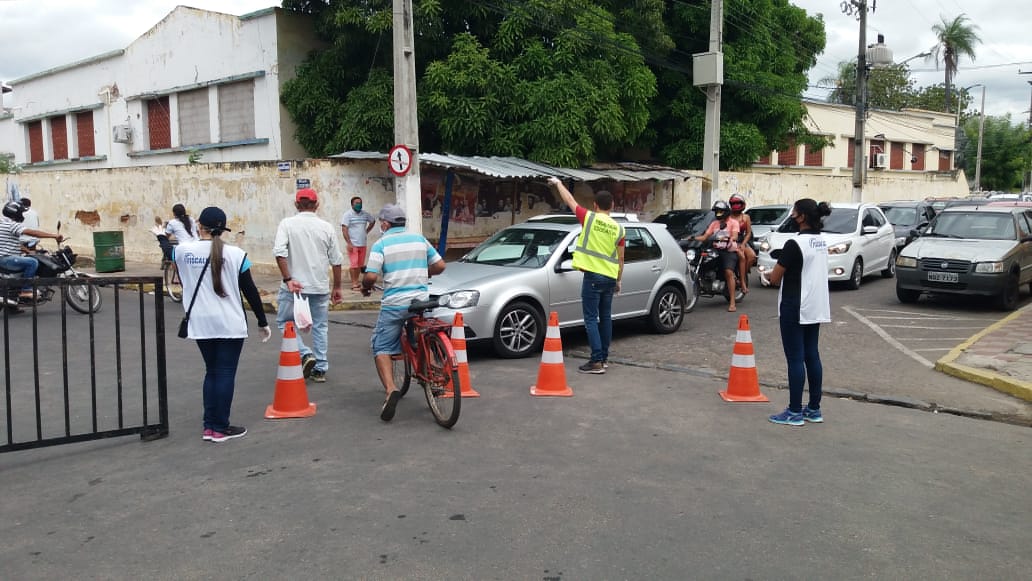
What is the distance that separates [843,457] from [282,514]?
374cm

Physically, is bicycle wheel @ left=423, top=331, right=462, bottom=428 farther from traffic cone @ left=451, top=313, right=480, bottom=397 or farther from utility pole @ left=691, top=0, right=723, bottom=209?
utility pole @ left=691, top=0, right=723, bottom=209

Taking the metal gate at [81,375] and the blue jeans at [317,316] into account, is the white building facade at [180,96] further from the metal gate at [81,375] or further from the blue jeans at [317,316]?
the blue jeans at [317,316]

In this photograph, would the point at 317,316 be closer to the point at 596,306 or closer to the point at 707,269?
the point at 596,306

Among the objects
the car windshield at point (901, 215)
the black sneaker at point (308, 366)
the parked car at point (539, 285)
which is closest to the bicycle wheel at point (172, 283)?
the parked car at point (539, 285)

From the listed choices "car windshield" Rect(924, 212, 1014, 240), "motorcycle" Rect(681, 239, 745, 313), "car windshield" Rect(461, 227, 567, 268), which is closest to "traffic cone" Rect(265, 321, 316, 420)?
"car windshield" Rect(461, 227, 567, 268)

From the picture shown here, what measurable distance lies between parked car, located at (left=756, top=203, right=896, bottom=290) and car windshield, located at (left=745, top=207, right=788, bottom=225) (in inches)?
80.4

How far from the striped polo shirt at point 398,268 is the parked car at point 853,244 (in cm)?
985

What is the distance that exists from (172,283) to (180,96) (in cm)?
1289

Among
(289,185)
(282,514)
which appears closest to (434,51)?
(289,185)

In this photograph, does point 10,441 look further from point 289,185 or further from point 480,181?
point 480,181

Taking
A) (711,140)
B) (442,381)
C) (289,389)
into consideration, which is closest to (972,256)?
(442,381)

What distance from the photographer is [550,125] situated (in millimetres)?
18188

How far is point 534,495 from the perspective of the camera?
4.80 metres

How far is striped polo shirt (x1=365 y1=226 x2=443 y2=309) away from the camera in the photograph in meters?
6.59
